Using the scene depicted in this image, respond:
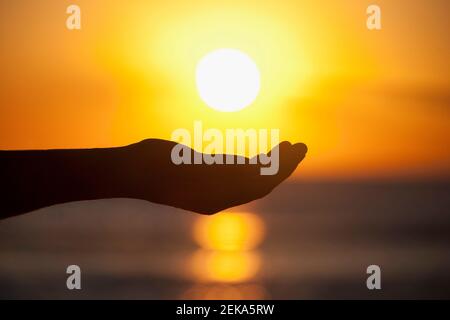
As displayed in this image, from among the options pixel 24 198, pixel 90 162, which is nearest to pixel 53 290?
pixel 24 198

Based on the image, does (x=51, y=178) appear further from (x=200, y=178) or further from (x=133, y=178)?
(x=200, y=178)

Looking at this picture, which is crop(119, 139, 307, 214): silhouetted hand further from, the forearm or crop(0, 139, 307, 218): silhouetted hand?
the forearm

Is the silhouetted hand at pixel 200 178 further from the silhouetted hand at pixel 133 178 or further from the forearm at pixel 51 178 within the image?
the forearm at pixel 51 178

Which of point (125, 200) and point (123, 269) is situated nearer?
point (123, 269)

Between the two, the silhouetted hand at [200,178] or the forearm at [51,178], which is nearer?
the forearm at [51,178]

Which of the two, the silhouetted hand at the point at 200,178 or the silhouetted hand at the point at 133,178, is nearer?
the silhouetted hand at the point at 133,178

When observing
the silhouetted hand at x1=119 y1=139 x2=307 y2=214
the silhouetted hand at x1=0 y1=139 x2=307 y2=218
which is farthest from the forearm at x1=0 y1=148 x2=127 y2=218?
the silhouetted hand at x1=119 y1=139 x2=307 y2=214

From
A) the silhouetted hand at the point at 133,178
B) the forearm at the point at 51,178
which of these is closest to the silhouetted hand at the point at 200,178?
the silhouetted hand at the point at 133,178
